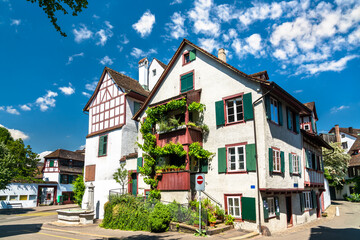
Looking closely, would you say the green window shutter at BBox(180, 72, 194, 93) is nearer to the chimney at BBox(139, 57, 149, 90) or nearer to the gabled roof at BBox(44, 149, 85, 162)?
the chimney at BBox(139, 57, 149, 90)

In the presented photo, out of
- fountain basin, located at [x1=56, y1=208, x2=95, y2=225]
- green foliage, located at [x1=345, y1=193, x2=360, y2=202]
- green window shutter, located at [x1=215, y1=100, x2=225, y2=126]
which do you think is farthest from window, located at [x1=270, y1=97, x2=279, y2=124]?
green foliage, located at [x1=345, y1=193, x2=360, y2=202]

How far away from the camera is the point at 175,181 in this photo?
675 inches

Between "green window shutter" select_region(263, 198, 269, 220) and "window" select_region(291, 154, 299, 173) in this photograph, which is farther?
"window" select_region(291, 154, 299, 173)

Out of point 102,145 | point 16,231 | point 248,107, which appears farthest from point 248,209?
point 102,145

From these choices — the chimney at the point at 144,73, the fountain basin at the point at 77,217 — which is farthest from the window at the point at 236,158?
the chimney at the point at 144,73

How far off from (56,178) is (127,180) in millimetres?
31222

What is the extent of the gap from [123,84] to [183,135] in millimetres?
12343

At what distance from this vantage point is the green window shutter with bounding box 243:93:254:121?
627 inches

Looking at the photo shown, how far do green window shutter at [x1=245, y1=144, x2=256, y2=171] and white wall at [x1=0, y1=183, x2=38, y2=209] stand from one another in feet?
123

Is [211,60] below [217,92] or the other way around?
the other way around

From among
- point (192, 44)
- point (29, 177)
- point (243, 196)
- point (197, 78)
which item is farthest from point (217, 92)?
point (29, 177)

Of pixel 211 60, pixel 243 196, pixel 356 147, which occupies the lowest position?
pixel 243 196

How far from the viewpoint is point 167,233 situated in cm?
1440

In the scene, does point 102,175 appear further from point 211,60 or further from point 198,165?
point 211,60
